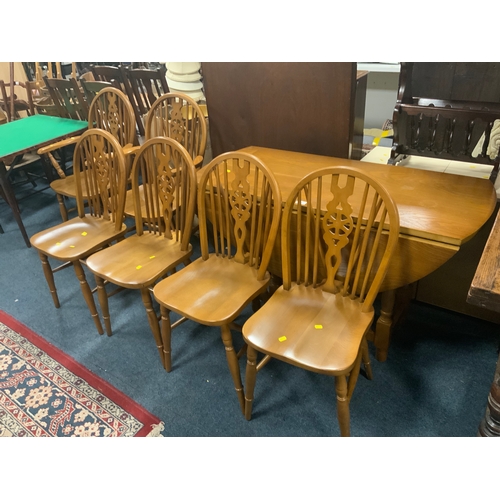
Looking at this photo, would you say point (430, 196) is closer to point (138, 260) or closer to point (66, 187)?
point (138, 260)

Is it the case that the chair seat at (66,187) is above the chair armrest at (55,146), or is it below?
below

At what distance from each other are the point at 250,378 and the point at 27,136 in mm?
2375

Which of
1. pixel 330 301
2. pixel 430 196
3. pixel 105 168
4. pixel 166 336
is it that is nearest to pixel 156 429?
pixel 166 336

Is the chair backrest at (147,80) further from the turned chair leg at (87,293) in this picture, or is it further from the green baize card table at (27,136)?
the turned chair leg at (87,293)

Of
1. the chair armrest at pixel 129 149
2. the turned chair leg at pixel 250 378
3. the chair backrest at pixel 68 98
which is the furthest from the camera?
the chair backrest at pixel 68 98

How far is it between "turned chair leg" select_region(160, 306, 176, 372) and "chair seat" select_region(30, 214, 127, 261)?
527mm

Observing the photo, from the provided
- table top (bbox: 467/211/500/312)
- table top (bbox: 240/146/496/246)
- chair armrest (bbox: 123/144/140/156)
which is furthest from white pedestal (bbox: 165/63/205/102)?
table top (bbox: 467/211/500/312)

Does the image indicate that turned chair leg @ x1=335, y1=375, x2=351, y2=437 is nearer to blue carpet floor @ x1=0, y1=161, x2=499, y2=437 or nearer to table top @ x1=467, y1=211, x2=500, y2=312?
blue carpet floor @ x1=0, y1=161, x2=499, y2=437

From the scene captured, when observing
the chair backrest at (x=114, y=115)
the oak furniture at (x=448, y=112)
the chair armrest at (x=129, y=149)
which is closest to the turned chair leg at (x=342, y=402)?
the oak furniture at (x=448, y=112)

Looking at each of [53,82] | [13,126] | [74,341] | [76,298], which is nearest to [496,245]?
[74,341]

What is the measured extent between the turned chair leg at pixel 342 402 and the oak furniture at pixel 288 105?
1.15 meters

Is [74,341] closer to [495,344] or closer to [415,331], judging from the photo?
[415,331]

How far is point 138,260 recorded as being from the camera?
1.74 m

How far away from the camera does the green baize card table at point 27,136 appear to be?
2543 mm
